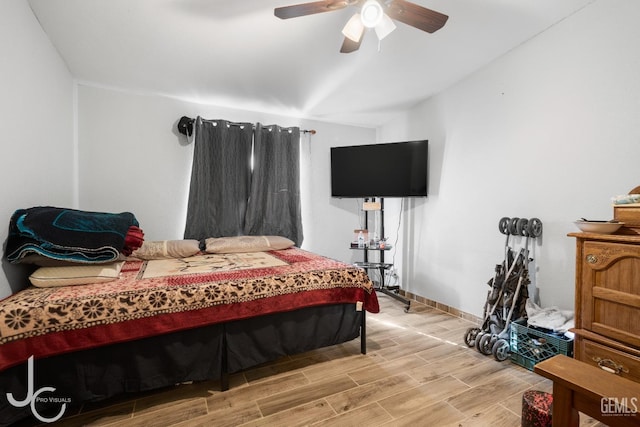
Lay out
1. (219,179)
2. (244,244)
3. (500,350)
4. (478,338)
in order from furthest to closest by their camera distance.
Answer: (219,179), (244,244), (478,338), (500,350)

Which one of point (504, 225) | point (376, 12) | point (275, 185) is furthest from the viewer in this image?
point (275, 185)

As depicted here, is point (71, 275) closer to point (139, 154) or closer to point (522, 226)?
point (139, 154)

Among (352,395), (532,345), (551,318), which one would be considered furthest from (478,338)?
(352,395)

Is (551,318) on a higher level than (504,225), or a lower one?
lower

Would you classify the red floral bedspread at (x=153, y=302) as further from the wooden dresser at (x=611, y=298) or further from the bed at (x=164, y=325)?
the wooden dresser at (x=611, y=298)

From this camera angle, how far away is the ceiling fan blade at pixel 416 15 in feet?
5.02

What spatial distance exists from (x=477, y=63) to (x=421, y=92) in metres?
0.66

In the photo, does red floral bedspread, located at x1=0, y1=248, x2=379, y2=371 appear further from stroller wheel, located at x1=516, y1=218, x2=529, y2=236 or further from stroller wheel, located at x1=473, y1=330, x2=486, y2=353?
stroller wheel, located at x1=516, y1=218, x2=529, y2=236

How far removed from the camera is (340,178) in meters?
3.76

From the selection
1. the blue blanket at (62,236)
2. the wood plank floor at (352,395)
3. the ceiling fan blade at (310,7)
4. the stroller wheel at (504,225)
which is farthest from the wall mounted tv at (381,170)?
the blue blanket at (62,236)

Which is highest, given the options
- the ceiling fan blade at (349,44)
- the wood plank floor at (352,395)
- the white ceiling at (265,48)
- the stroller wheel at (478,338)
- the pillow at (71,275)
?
the white ceiling at (265,48)

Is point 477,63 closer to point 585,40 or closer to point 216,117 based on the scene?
point 585,40

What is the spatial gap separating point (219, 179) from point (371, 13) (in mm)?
2409

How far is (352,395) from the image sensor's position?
176cm
